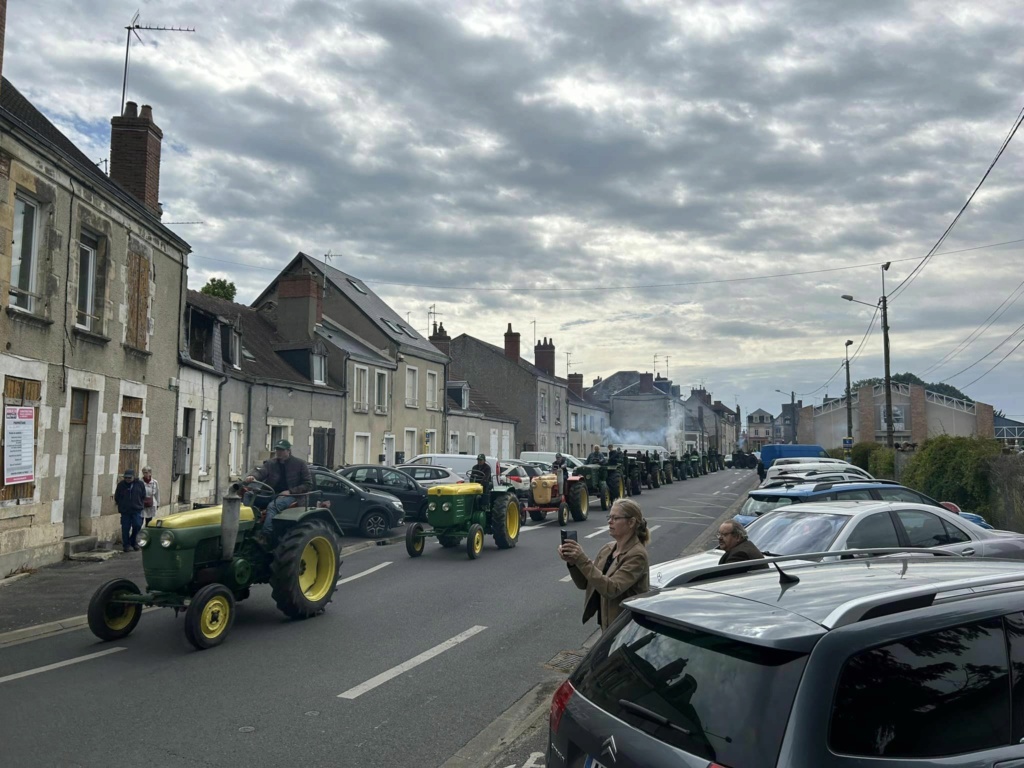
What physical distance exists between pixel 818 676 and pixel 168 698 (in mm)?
5566

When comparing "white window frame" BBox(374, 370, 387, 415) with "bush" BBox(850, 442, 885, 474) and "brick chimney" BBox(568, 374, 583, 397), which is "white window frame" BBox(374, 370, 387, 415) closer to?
"bush" BBox(850, 442, 885, 474)

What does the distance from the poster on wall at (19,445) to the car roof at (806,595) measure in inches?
450

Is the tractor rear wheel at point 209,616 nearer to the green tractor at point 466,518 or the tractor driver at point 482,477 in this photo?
the green tractor at point 466,518

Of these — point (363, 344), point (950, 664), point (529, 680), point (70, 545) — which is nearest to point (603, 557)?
point (529, 680)

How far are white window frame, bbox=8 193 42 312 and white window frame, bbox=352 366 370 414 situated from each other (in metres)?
17.7

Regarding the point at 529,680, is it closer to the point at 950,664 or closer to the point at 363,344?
the point at 950,664

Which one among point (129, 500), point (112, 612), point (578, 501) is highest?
point (129, 500)

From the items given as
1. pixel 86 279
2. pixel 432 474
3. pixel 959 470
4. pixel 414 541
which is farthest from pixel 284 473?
pixel 959 470

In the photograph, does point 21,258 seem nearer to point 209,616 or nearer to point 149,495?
point 149,495

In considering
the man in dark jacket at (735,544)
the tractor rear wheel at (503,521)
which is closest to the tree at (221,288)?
the tractor rear wheel at (503,521)

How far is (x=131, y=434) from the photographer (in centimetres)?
1567

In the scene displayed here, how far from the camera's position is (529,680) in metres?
6.89

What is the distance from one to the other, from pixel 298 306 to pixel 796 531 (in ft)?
81.8

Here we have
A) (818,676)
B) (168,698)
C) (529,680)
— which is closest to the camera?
(818,676)
